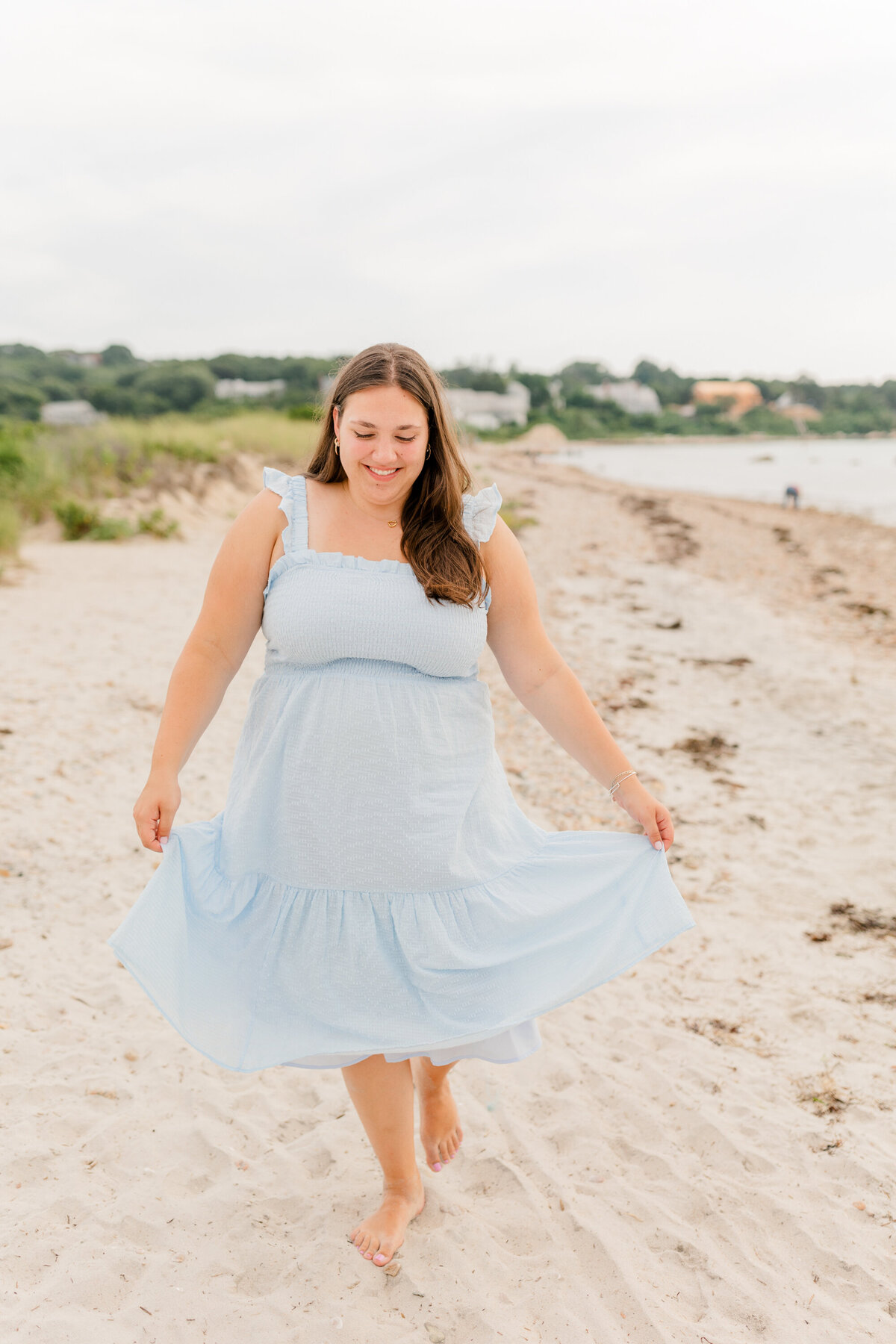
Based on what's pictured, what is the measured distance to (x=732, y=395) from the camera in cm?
10244

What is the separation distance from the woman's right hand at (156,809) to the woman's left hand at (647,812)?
1016 millimetres

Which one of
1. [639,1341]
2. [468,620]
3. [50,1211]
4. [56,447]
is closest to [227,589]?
[468,620]

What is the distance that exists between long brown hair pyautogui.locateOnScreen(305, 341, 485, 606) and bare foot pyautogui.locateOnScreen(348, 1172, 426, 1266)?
1.45 m

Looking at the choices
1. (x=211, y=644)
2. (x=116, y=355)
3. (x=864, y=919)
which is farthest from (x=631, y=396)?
(x=211, y=644)

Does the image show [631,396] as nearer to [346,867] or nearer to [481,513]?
[481,513]

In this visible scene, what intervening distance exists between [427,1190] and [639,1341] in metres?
0.63

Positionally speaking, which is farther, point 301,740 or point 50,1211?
point 50,1211

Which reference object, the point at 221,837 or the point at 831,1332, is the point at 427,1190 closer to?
the point at 831,1332

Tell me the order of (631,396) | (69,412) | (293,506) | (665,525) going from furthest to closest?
(631,396)
(69,412)
(665,525)
(293,506)

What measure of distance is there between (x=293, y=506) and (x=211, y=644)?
1.14 feet

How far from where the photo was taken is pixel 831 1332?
1.93 m

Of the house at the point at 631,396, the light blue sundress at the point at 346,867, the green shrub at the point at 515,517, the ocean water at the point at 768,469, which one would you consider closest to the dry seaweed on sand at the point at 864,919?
the light blue sundress at the point at 346,867

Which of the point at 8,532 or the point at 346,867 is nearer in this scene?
the point at 346,867

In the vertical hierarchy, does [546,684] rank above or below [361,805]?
above
